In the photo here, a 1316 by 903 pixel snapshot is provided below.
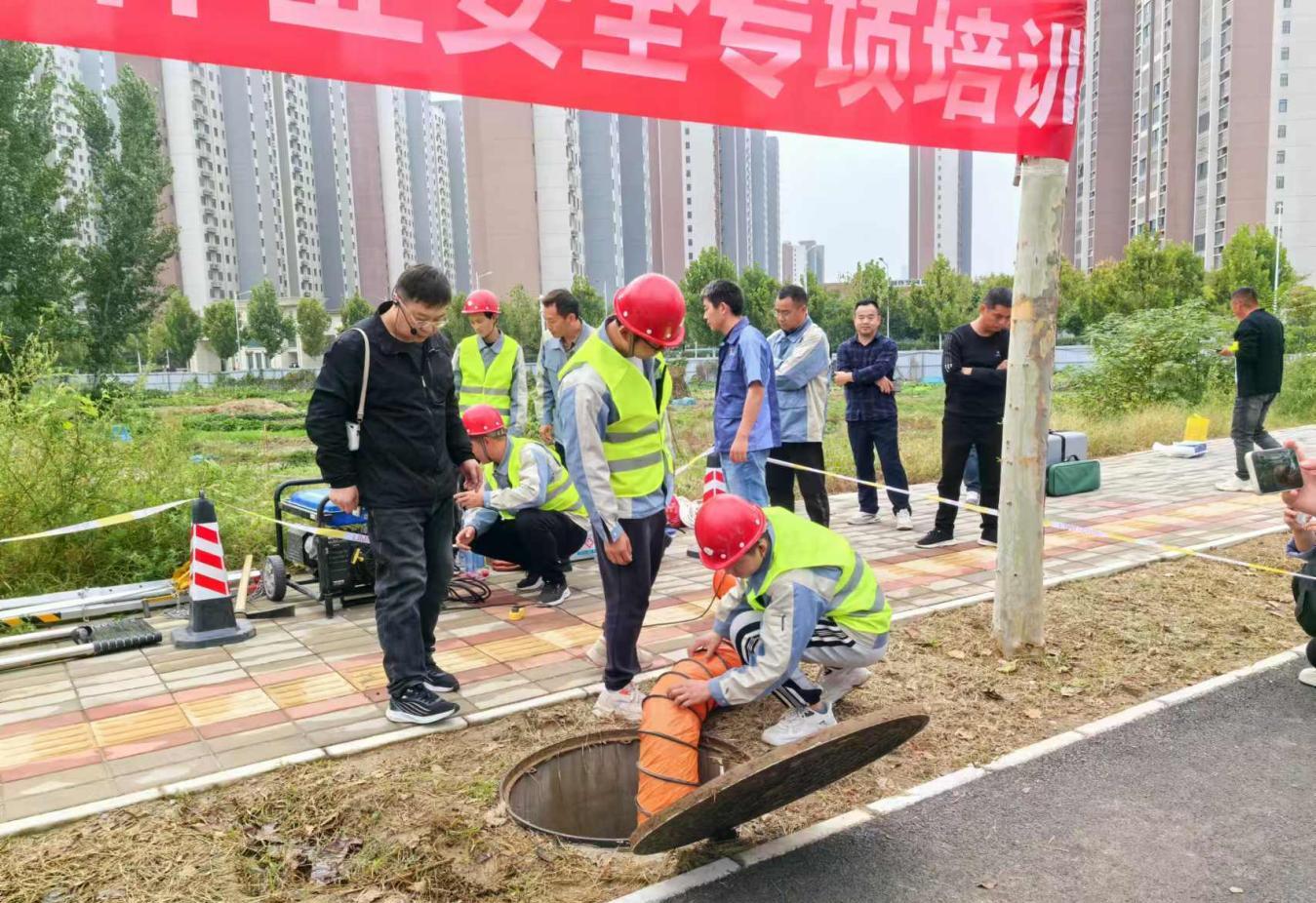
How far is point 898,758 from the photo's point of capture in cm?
368

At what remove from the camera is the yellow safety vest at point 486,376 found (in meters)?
6.83

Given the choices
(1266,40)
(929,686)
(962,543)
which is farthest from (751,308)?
(929,686)

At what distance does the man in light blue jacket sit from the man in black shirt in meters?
0.91

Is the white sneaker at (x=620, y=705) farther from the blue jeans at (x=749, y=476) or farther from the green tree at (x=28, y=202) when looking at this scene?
the green tree at (x=28, y=202)

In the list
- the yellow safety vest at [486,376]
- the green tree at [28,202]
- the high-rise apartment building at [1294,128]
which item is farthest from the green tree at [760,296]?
the yellow safety vest at [486,376]

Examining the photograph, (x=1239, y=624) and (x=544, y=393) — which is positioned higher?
(x=544, y=393)

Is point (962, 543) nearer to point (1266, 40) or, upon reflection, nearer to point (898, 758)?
point (898, 758)

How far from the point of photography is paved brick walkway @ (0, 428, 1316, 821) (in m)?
3.65

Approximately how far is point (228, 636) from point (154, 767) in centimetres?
162

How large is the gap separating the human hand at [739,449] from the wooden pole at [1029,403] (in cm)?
176

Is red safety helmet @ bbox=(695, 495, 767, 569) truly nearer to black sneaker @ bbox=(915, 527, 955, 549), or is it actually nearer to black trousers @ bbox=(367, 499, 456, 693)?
black trousers @ bbox=(367, 499, 456, 693)

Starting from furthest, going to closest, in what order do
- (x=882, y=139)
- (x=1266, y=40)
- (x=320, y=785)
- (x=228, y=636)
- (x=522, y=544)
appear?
(x=1266, y=40) < (x=522, y=544) < (x=228, y=636) < (x=882, y=139) < (x=320, y=785)

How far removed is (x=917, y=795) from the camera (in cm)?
337

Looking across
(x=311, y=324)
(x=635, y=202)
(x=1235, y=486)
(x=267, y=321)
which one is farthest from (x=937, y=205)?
(x=1235, y=486)
